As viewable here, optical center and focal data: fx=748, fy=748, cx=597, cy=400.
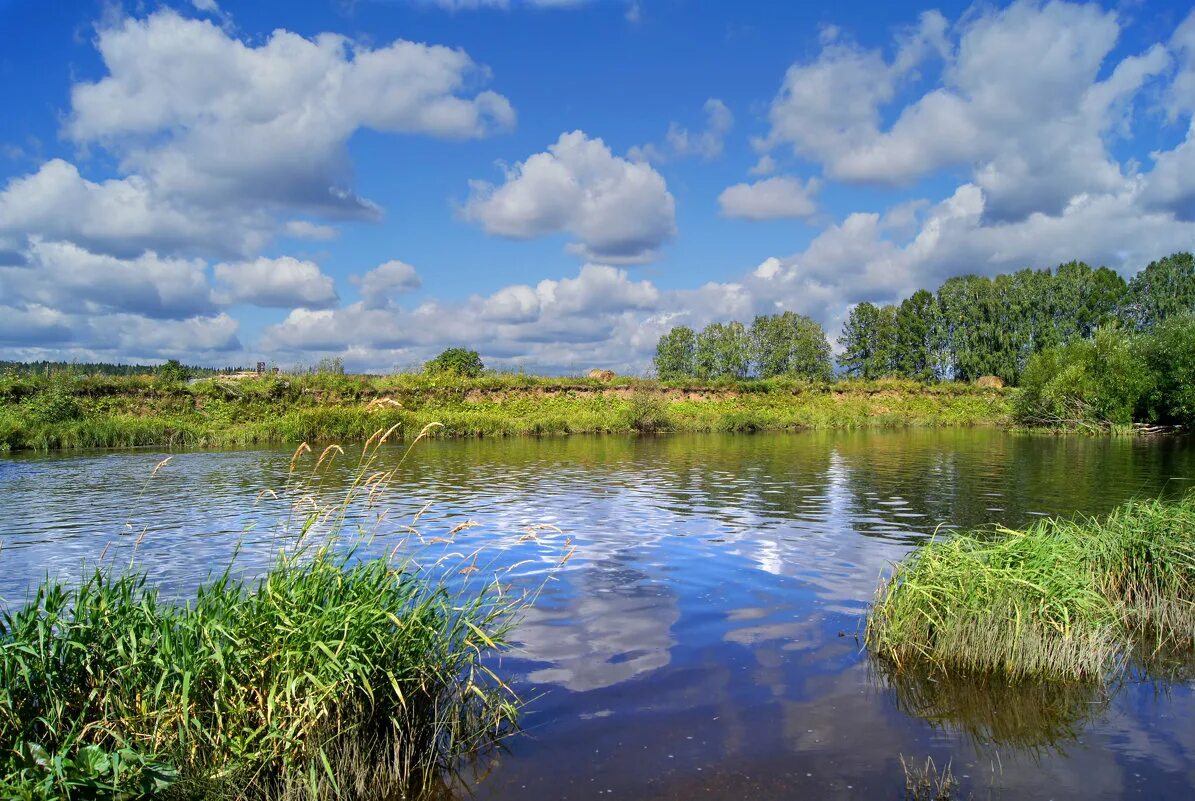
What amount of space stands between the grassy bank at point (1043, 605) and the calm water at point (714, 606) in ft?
1.47

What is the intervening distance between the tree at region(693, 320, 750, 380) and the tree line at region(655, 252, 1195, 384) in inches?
5.1

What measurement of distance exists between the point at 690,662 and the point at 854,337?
10153 cm

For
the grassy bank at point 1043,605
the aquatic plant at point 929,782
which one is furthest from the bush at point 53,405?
the aquatic plant at point 929,782

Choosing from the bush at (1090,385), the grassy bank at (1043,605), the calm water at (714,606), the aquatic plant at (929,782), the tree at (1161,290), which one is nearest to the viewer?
the aquatic plant at (929,782)

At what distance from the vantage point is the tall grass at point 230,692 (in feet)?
16.8

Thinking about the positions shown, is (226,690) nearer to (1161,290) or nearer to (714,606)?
(714,606)

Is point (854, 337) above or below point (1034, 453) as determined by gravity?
above

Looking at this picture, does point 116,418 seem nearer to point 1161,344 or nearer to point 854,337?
point 1161,344

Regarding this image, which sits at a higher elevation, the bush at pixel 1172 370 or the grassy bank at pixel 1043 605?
the bush at pixel 1172 370

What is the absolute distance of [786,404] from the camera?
243 feet

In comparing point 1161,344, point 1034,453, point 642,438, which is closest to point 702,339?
point 642,438

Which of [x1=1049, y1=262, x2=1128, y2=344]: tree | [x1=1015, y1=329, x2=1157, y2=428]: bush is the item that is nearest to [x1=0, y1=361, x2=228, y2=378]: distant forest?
[x1=1015, y1=329, x2=1157, y2=428]: bush

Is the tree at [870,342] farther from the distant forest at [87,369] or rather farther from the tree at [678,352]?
the distant forest at [87,369]

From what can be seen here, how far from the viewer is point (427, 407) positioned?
56.1 meters
